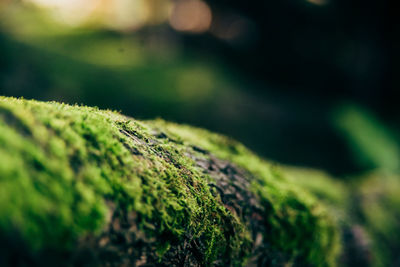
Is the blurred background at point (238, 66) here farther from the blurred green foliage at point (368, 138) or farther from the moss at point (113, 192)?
the moss at point (113, 192)

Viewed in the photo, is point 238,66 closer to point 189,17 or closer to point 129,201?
point 189,17

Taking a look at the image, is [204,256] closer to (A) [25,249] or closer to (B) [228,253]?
(B) [228,253]

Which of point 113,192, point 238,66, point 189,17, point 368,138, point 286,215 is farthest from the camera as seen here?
point 189,17

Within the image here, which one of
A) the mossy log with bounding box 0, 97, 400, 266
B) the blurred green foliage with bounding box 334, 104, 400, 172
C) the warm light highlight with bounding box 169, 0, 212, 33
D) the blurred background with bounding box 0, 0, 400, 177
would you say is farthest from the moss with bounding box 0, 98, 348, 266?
the warm light highlight with bounding box 169, 0, 212, 33

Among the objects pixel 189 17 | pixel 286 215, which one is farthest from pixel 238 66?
pixel 286 215

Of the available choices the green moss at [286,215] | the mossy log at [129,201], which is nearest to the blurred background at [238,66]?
the green moss at [286,215]

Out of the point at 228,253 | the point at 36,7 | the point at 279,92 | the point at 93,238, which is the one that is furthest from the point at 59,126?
the point at 36,7
